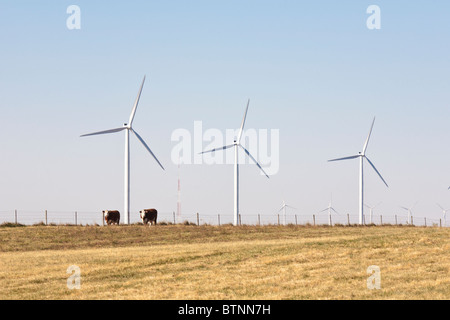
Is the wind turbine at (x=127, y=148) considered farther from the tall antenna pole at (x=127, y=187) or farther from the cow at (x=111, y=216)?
the cow at (x=111, y=216)

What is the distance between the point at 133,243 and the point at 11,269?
1832 centimetres

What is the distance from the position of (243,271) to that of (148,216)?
1760 inches

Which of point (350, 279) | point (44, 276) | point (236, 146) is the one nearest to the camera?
point (350, 279)

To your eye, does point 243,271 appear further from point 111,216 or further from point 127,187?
point 111,216

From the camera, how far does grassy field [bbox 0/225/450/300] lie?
25828mm

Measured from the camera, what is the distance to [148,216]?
76000 millimetres

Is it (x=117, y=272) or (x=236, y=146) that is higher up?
(x=236, y=146)

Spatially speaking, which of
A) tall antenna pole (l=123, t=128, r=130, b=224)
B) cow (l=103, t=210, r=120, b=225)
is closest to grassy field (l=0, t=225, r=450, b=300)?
tall antenna pole (l=123, t=128, r=130, b=224)

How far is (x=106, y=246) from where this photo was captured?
52.8 metres

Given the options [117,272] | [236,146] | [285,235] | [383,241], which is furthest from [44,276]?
[236,146]

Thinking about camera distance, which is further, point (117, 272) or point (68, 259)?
point (68, 259)
